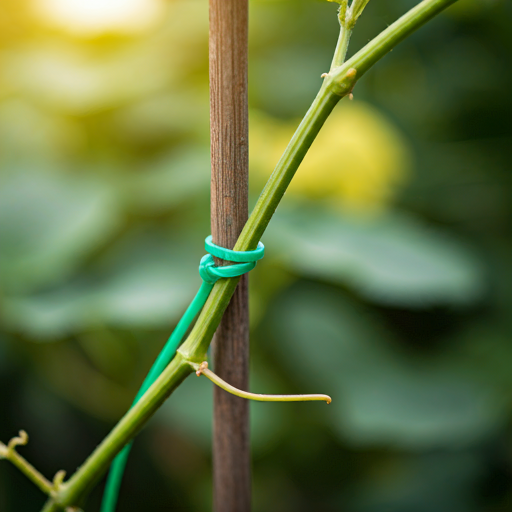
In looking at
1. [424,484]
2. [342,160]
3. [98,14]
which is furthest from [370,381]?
[98,14]

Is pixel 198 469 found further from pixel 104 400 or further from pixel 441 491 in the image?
pixel 441 491

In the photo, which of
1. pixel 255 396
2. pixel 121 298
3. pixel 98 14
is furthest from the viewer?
pixel 98 14

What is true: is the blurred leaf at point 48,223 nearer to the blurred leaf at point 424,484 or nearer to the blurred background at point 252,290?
the blurred background at point 252,290

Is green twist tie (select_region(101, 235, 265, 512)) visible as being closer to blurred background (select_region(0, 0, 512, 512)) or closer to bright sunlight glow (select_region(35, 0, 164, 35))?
blurred background (select_region(0, 0, 512, 512))

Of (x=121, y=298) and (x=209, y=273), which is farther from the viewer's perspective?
(x=121, y=298)

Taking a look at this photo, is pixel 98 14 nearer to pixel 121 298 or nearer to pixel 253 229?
pixel 121 298

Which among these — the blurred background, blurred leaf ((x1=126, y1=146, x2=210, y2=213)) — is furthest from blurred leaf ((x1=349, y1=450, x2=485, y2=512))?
blurred leaf ((x1=126, y1=146, x2=210, y2=213))

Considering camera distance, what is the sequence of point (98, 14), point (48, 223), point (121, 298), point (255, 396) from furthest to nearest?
1. point (98, 14)
2. point (48, 223)
3. point (121, 298)
4. point (255, 396)
